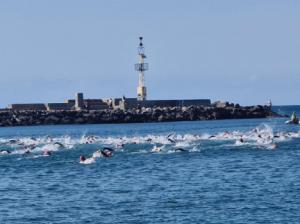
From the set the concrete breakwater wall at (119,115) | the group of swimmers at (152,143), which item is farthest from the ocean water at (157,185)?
the concrete breakwater wall at (119,115)

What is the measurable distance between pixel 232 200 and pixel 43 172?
652 inches

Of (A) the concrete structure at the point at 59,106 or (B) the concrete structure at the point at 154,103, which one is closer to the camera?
(B) the concrete structure at the point at 154,103

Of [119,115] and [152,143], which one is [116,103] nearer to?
[119,115]

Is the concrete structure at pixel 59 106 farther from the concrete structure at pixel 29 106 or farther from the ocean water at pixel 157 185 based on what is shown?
the ocean water at pixel 157 185

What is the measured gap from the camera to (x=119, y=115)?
15075 centimetres

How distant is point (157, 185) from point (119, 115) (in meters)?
109

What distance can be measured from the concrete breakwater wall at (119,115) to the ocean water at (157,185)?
8254 cm

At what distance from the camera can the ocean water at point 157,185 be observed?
33125 millimetres

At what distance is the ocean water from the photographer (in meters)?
33.1

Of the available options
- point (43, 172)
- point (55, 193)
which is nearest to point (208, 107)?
point (43, 172)

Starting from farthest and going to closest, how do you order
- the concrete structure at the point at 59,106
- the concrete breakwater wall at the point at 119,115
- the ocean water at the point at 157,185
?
the concrete structure at the point at 59,106 → the concrete breakwater wall at the point at 119,115 → the ocean water at the point at 157,185

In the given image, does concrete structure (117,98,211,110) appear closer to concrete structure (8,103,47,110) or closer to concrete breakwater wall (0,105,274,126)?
concrete breakwater wall (0,105,274,126)

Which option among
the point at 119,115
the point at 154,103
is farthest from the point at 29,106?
the point at 154,103

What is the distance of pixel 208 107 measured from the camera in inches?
6324
